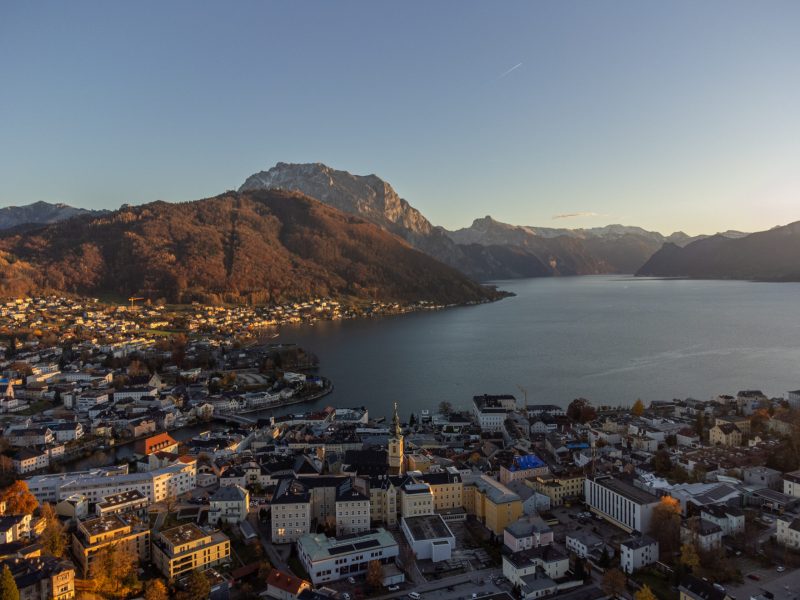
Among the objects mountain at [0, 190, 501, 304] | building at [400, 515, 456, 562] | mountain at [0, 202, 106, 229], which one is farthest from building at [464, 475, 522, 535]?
mountain at [0, 202, 106, 229]

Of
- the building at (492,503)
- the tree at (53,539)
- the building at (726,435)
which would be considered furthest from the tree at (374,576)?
the building at (726,435)

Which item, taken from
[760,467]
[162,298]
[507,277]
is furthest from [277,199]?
[760,467]

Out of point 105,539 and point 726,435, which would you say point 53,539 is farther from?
point 726,435

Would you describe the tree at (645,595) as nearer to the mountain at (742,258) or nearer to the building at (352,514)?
the building at (352,514)

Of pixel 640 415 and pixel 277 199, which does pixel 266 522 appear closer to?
pixel 640 415

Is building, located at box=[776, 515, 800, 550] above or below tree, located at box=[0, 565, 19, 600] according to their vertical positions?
below

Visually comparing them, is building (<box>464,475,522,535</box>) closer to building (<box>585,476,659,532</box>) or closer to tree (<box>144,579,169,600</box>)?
building (<box>585,476,659,532</box>)
